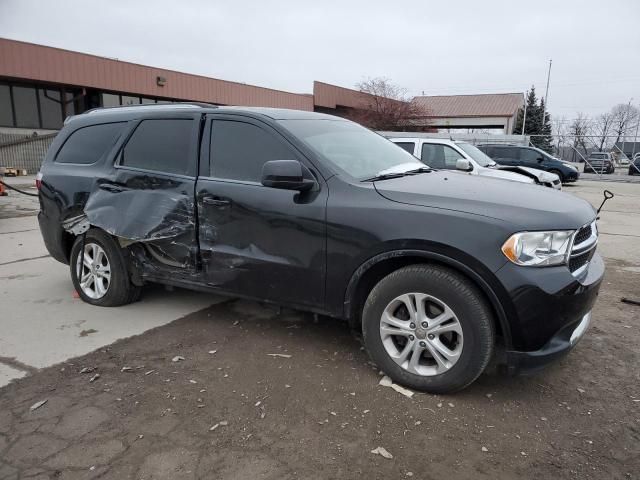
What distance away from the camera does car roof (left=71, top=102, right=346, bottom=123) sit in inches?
152

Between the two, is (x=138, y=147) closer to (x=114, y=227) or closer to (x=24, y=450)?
(x=114, y=227)

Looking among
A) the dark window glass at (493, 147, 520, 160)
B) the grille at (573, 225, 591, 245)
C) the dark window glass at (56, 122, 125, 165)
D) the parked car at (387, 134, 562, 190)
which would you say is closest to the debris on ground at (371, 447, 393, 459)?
the grille at (573, 225, 591, 245)

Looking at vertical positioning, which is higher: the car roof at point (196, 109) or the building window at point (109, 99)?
the building window at point (109, 99)

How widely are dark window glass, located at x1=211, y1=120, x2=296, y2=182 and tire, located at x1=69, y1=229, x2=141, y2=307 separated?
1343mm

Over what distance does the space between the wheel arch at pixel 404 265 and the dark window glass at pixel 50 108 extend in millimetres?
22668

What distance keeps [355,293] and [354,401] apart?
0.69m

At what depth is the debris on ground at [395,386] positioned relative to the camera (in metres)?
3.04

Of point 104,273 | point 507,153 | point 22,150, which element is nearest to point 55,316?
point 104,273

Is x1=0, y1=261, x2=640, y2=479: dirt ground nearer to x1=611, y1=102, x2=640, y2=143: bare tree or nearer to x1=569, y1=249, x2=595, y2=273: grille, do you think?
x1=569, y1=249, x2=595, y2=273: grille

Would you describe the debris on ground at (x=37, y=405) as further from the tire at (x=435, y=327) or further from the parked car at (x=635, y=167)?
the parked car at (x=635, y=167)

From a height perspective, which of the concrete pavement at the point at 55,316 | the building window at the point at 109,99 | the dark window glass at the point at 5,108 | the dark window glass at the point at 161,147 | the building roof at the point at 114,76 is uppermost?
the building roof at the point at 114,76

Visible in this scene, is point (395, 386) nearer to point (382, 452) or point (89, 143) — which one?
point (382, 452)

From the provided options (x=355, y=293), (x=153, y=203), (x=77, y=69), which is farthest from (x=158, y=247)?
(x=77, y=69)

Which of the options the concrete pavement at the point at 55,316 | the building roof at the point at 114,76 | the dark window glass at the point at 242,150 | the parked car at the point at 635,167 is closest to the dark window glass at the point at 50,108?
the building roof at the point at 114,76
